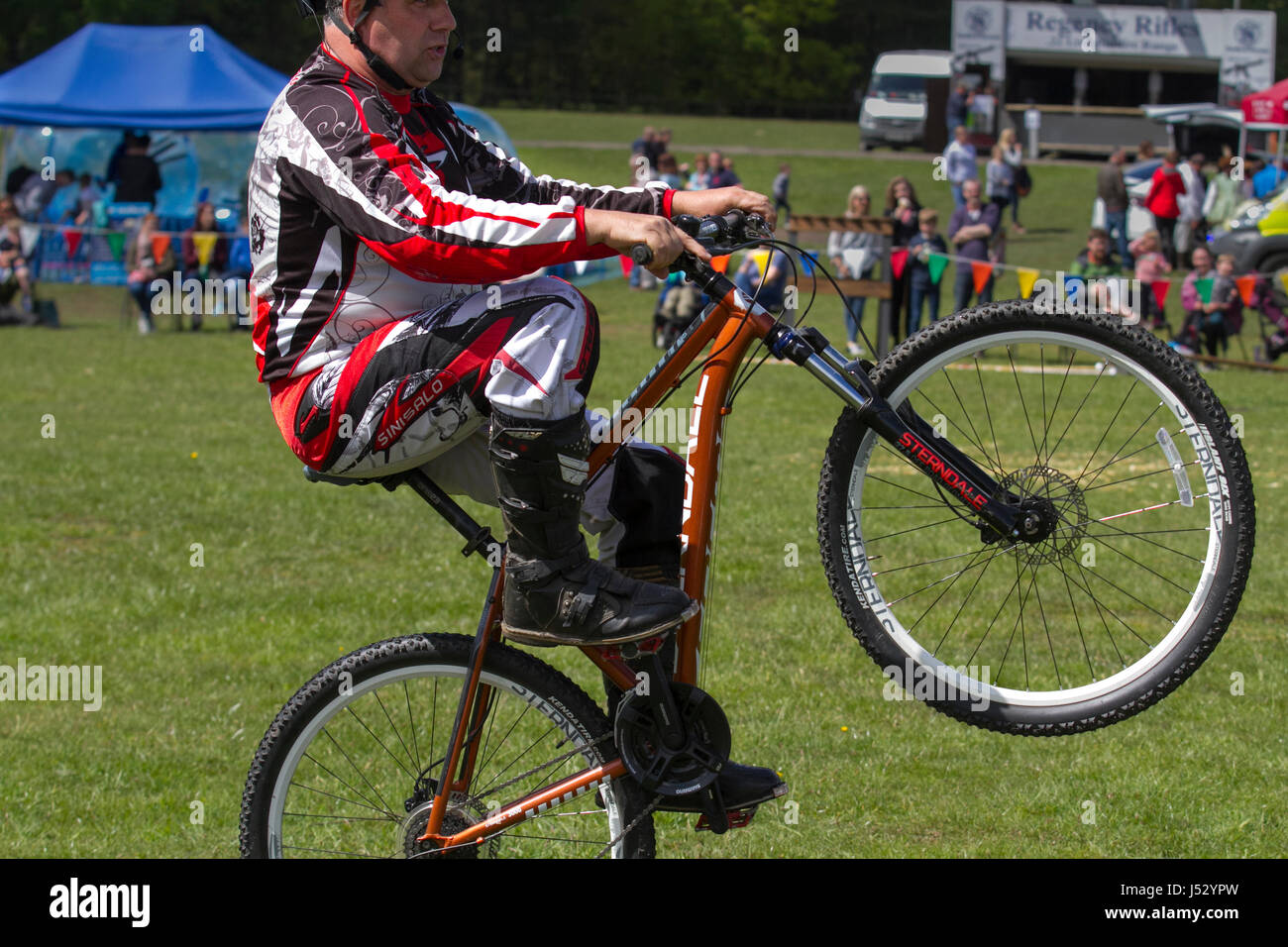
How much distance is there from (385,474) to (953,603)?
474 centimetres

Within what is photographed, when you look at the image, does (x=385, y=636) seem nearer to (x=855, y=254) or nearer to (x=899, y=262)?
(x=899, y=262)

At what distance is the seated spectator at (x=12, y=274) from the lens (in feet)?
72.4

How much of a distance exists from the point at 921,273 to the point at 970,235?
40.6 inches

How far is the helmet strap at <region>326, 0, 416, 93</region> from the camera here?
3529 millimetres

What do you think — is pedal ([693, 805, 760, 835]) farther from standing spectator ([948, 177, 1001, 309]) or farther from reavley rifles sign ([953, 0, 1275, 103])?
reavley rifles sign ([953, 0, 1275, 103])

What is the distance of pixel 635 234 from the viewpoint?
326 cm

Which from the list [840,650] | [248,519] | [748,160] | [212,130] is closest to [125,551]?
[248,519]

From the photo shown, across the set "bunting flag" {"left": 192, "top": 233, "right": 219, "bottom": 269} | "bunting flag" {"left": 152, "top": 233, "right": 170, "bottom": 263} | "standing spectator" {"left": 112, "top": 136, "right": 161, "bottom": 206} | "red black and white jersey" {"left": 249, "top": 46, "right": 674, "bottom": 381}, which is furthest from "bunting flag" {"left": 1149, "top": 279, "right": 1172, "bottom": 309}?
"standing spectator" {"left": 112, "top": 136, "right": 161, "bottom": 206}

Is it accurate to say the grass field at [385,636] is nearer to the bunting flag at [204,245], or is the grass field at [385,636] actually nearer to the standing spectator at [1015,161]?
the bunting flag at [204,245]

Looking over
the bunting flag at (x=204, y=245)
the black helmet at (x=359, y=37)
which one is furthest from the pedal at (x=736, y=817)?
the bunting flag at (x=204, y=245)

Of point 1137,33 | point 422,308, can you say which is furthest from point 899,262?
point 1137,33

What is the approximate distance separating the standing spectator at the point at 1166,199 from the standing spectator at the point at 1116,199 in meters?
0.52

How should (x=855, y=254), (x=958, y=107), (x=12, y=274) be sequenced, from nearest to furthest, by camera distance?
(x=855, y=254) < (x=12, y=274) < (x=958, y=107)

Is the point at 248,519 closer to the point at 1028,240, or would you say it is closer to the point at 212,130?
the point at 212,130
